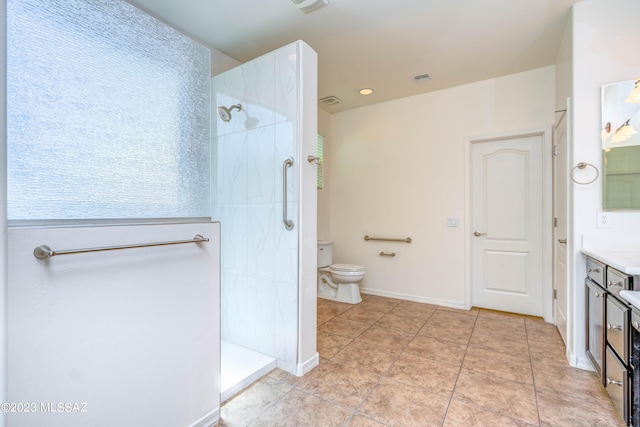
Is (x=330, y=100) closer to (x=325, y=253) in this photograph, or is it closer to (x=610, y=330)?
(x=325, y=253)

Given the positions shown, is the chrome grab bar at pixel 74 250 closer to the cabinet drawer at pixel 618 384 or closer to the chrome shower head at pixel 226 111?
the chrome shower head at pixel 226 111

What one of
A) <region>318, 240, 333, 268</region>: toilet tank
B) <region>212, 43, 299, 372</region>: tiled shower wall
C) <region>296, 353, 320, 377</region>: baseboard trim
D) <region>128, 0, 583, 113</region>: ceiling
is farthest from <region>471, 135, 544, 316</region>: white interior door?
<region>212, 43, 299, 372</region>: tiled shower wall

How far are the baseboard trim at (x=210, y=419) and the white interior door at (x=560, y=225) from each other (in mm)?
2649

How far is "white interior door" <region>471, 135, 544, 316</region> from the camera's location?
3209mm

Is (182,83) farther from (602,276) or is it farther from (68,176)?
(602,276)

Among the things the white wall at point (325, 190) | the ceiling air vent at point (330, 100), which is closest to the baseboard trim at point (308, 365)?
the white wall at point (325, 190)

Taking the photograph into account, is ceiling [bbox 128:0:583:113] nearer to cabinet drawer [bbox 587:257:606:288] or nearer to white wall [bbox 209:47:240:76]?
white wall [bbox 209:47:240:76]

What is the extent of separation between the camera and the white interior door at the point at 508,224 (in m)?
3.21

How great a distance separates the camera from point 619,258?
1698 mm

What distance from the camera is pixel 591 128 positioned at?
210cm

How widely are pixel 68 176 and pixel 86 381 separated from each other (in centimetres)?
74

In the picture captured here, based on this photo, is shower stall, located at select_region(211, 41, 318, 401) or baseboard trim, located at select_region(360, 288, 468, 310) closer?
shower stall, located at select_region(211, 41, 318, 401)

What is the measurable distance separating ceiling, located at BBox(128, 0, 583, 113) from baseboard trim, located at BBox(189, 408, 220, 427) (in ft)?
8.31

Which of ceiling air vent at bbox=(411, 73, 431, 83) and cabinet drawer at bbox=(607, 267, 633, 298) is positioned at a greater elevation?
ceiling air vent at bbox=(411, 73, 431, 83)
